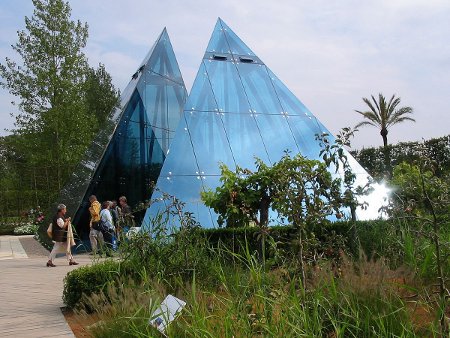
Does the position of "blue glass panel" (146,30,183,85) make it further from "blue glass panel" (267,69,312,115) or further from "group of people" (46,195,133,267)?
"group of people" (46,195,133,267)

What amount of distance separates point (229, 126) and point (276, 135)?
1357mm

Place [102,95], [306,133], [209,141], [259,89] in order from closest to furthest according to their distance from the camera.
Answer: [209,141] < [306,133] < [259,89] < [102,95]

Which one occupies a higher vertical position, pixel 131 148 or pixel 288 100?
pixel 288 100

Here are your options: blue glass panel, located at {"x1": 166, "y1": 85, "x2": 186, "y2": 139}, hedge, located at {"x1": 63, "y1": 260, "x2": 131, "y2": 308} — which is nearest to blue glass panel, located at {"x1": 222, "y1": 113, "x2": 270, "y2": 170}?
blue glass panel, located at {"x1": 166, "y1": 85, "x2": 186, "y2": 139}

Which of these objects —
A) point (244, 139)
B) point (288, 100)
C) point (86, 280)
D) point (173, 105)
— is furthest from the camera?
point (173, 105)

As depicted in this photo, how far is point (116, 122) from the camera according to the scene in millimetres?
15867

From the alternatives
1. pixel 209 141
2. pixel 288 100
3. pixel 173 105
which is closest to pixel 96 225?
pixel 209 141

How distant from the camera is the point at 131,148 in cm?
1586

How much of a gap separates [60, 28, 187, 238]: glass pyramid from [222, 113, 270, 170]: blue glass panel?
3.10 metres

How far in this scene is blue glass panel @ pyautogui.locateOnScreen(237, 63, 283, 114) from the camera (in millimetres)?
15091

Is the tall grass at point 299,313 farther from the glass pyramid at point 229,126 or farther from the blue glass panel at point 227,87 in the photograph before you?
the blue glass panel at point 227,87

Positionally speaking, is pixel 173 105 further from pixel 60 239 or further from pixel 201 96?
pixel 60 239

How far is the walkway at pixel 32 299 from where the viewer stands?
222 inches

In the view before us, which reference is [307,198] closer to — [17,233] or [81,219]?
[81,219]
